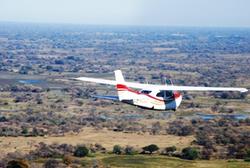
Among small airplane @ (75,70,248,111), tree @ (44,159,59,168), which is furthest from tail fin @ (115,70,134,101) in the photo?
tree @ (44,159,59,168)

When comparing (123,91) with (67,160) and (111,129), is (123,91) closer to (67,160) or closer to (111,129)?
(67,160)

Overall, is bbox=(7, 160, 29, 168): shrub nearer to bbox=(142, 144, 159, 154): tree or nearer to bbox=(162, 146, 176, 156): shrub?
bbox=(142, 144, 159, 154): tree

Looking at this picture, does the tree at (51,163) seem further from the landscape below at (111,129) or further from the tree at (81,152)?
the tree at (81,152)

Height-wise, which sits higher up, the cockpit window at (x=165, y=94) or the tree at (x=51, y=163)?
the cockpit window at (x=165, y=94)

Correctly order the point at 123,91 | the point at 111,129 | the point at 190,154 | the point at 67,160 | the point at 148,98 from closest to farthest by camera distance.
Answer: the point at 123,91 → the point at 148,98 → the point at 67,160 → the point at 190,154 → the point at 111,129

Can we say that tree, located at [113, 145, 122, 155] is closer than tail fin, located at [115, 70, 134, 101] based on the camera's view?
No

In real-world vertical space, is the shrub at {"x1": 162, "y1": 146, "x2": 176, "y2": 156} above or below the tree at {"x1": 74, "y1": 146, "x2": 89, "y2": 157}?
below

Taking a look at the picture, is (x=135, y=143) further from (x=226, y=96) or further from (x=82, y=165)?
(x=226, y=96)

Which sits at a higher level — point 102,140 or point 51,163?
point 51,163

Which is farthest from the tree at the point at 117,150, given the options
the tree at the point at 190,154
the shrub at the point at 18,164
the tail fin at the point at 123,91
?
the tail fin at the point at 123,91

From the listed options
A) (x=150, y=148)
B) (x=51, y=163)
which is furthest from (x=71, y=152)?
(x=150, y=148)

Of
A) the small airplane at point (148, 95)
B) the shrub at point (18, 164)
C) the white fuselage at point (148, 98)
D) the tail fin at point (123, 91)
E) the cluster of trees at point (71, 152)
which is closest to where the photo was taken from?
the tail fin at point (123, 91)
